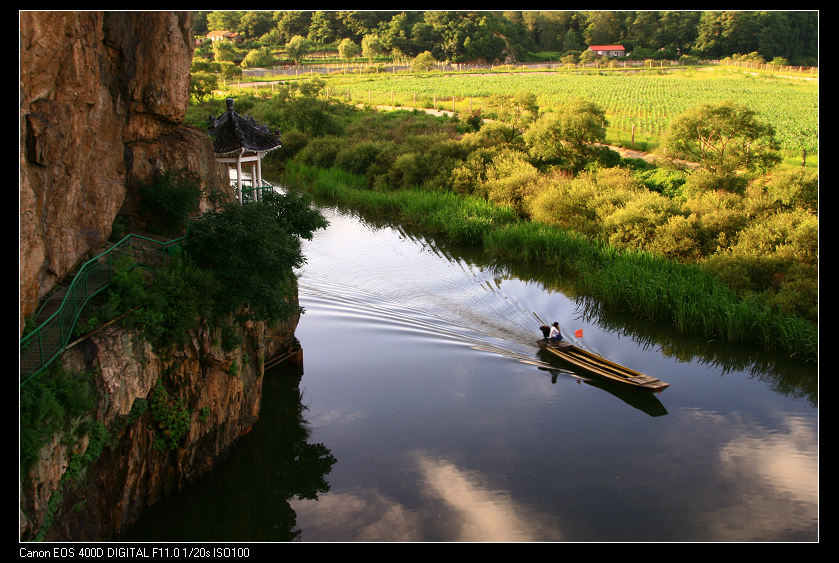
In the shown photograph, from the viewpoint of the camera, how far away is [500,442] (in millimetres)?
15344

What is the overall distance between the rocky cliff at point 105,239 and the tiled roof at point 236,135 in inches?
136

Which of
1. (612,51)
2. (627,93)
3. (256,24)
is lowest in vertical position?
(627,93)

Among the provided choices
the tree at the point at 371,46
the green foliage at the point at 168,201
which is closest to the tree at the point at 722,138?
the green foliage at the point at 168,201

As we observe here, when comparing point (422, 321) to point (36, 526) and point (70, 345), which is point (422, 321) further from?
point (36, 526)

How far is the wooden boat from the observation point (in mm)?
16734

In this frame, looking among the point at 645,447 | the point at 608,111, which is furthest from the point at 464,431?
the point at 608,111

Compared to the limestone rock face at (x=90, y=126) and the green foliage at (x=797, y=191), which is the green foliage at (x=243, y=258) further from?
the green foliage at (x=797, y=191)

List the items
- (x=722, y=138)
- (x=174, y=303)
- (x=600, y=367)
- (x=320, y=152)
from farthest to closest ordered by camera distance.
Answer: (x=320, y=152) → (x=722, y=138) → (x=600, y=367) → (x=174, y=303)

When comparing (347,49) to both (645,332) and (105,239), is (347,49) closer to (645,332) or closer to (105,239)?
(645,332)

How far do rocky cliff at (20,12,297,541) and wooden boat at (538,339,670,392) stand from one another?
7.87 metres

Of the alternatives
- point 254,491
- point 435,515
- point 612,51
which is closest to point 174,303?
point 254,491

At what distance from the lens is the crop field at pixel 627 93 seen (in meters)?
48.4

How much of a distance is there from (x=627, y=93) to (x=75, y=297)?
6383 centimetres

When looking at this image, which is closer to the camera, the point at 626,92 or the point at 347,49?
the point at 626,92
